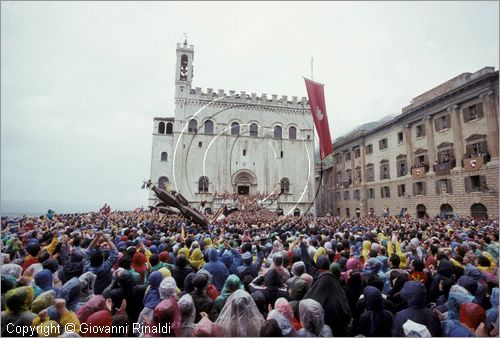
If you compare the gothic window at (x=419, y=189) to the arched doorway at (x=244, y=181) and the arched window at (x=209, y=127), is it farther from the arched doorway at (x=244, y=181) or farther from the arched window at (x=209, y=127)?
the arched window at (x=209, y=127)

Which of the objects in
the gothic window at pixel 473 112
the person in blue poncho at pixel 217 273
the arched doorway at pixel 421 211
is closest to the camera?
the person in blue poncho at pixel 217 273

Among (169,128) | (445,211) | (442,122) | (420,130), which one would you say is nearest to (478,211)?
(445,211)

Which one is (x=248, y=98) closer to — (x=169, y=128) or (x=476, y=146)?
(x=169, y=128)

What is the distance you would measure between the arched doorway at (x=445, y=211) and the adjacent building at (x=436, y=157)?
7 cm

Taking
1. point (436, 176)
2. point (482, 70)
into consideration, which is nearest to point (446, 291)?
point (436, 176)

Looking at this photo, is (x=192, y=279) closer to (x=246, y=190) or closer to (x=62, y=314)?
(x=62, y=314)

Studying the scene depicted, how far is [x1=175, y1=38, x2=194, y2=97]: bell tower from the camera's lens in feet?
100

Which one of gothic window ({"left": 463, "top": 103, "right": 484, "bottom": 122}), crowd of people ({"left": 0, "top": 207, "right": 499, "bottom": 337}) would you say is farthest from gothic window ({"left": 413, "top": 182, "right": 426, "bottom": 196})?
crowd of people ({"left": 0, "top": 207, "right": 499, "bottom": 337})


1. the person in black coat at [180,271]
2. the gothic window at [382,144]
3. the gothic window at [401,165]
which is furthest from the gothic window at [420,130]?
the person in black coat at [180,271]

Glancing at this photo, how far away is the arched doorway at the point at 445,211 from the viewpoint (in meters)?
21.5

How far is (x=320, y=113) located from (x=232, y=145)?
2250 cm

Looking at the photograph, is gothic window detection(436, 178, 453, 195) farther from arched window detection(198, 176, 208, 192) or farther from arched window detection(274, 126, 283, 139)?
arched window detection(198, 176, 208, 192)

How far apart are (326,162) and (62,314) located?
46.4m

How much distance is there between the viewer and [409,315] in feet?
9.82
